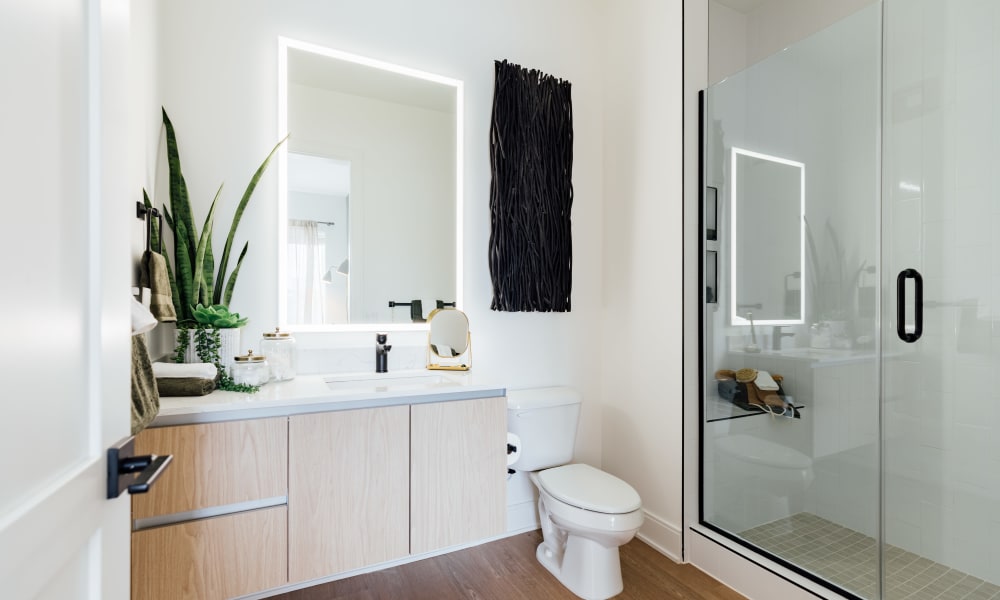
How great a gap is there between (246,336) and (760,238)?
208 centimetres

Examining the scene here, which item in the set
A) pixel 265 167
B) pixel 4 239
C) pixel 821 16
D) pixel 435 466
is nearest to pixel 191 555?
pixel 435 466

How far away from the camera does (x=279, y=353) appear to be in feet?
5.62

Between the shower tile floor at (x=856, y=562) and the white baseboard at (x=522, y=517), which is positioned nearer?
the shower tile floor at (x=856, y=562)

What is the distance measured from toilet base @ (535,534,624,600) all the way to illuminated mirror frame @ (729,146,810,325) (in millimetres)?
1093

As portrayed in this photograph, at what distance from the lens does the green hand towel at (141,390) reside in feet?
3.02

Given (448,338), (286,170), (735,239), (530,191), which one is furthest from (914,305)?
(286,170)

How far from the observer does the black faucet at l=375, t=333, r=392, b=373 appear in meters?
1.98

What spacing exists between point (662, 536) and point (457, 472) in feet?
3.72

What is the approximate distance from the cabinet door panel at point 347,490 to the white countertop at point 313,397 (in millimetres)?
35

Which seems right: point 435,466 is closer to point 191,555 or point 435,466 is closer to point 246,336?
point 191,555

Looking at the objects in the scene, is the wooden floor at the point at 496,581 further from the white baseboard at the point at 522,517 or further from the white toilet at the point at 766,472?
the white toilet at the point at 766,472

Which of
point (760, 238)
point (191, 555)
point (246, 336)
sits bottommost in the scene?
point (191, 555)

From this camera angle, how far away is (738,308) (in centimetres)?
206

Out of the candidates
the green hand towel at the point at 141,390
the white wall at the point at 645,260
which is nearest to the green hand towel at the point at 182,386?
the green hand towel at the point at 141,390
